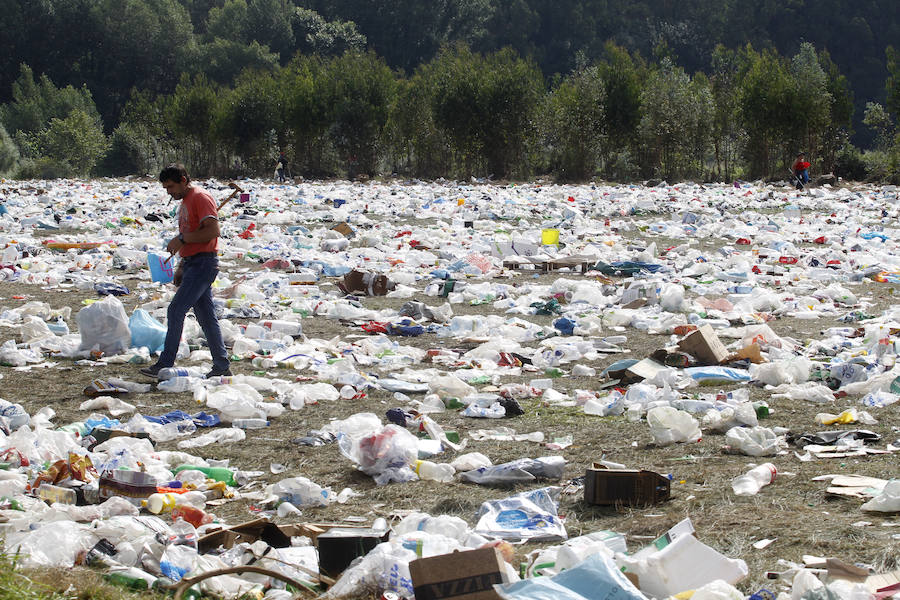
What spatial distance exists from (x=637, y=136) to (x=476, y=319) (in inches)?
1030

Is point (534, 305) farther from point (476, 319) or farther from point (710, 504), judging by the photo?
point (710, 504)

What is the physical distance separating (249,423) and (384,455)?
1057 millimetres

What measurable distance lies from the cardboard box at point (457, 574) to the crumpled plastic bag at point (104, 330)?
4251 mm

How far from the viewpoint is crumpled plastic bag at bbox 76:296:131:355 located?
6250mm

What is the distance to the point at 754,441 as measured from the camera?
411 cm

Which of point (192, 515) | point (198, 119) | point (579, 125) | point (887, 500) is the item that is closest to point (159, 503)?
point (192, 515)

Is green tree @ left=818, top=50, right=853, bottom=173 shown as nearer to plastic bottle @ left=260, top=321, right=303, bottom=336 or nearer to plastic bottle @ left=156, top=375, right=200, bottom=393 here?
plastic bottle @ left=260, top=321, right=303, bottom=336

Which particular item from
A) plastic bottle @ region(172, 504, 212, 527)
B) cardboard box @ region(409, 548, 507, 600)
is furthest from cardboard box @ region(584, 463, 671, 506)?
plastic bottle @ region(172, 504, 212, 527)

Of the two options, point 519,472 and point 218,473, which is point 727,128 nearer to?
point 519,472

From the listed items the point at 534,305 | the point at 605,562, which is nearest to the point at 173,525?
the point at 605,562

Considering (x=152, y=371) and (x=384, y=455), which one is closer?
(x=384, y=455)

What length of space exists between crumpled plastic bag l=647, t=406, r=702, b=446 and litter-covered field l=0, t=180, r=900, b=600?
1 cm

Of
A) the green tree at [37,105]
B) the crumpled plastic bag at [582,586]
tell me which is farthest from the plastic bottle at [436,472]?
the green tree at [37,105]

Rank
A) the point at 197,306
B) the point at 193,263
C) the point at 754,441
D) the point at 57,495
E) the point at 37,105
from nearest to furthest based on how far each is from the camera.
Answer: the point at 57,495
the point at 754,441
the point at 193,263
the point at 197,306
the point at 37,105
